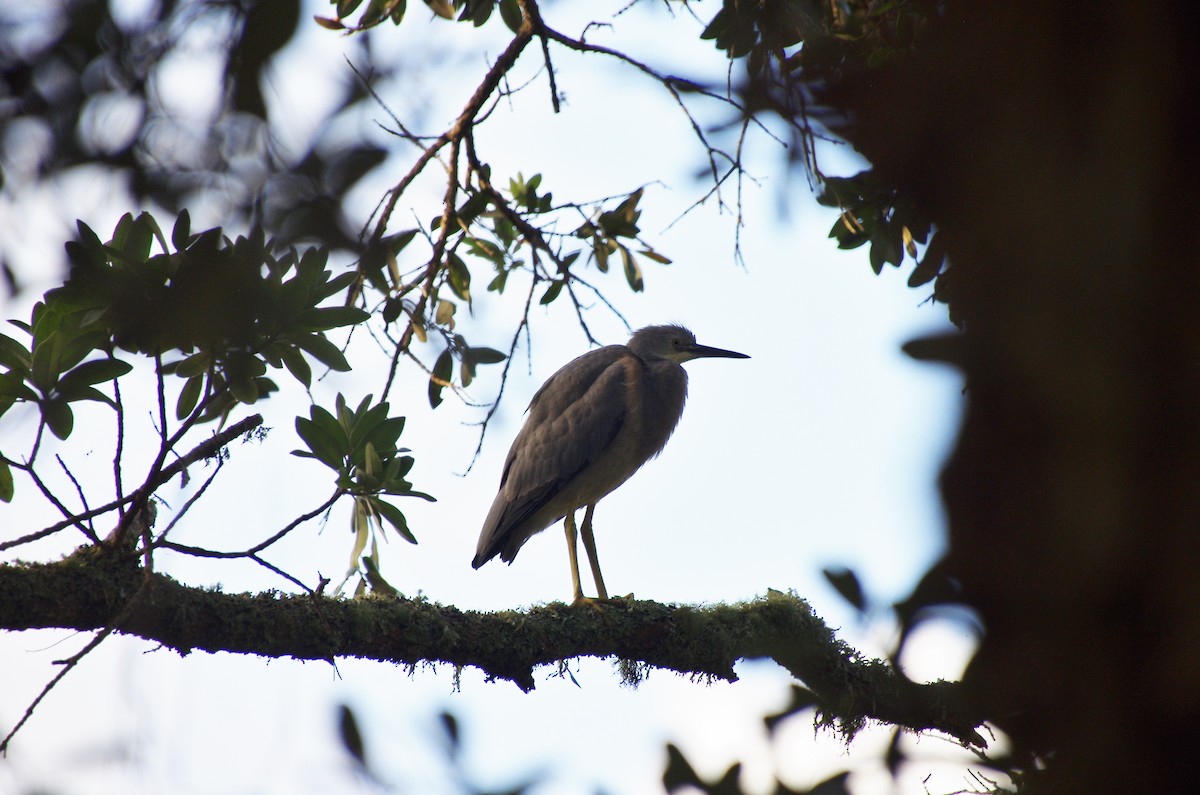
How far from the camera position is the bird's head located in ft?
20.4

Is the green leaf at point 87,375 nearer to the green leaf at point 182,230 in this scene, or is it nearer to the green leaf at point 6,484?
the green leaf at point 6,484

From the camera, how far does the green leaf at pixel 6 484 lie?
2.36m

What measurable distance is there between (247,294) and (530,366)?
2.66 metres

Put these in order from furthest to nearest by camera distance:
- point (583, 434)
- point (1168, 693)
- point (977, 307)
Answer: point (583, 434) < point (977, 307) < point (1168, 693)

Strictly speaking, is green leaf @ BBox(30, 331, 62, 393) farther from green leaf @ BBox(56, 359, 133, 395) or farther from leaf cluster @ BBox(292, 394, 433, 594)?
leaf cluster @ BBox(292, 394, 433, 594)

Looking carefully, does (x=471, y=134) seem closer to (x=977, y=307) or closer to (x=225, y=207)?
(x=225, y=207)

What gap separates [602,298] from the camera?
3.59m

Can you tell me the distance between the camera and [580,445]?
5.32m

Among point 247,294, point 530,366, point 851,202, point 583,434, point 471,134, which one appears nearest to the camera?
point 247,294

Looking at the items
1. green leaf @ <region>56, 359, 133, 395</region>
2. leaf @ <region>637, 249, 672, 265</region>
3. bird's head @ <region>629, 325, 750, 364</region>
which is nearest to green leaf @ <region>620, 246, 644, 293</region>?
leaf @ <region>637, 249, 672, 265</region>

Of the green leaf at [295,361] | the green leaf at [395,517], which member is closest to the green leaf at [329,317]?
the green leaf at [295,361]

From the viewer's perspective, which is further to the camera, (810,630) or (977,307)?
(810,630)

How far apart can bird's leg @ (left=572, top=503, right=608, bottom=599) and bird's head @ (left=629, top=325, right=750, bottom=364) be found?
122cm

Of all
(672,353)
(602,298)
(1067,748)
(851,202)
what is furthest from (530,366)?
(1067,748)
